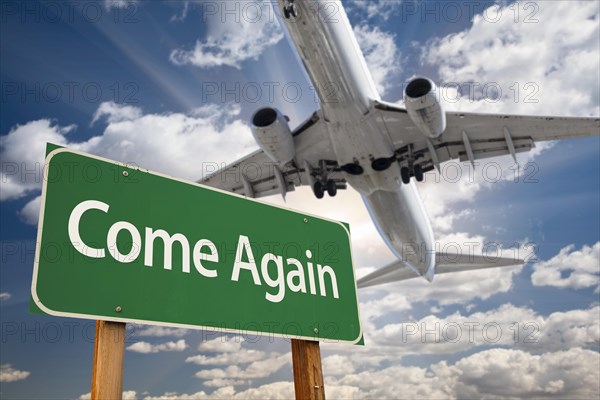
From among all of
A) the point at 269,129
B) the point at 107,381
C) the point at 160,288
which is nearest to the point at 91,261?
the point at 160,288

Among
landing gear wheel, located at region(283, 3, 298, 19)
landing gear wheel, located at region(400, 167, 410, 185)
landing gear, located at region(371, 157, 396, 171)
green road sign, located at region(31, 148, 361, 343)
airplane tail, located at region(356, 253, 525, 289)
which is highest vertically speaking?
landing gear wheel, located at region(283, 3, 298, 19)

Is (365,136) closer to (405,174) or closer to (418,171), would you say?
(405,174)

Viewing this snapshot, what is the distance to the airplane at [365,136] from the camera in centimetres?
1563

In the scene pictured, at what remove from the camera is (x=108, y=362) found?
62.1 inches

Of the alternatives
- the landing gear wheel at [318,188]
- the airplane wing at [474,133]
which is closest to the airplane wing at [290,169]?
the landing gear wheel at [318,188]

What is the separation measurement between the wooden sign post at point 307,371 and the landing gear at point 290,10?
13.8m

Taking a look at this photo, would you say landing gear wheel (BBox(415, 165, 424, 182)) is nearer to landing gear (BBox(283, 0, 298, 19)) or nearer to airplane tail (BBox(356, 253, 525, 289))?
landing gear (BBox(283, 0, 298, 19))

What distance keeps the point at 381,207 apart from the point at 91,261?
18.8 metres

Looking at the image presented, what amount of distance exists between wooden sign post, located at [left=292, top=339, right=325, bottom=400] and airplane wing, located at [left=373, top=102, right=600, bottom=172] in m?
16.0

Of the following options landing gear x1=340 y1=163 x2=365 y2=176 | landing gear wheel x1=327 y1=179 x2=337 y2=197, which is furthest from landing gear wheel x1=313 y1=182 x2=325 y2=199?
landing gear x1=340 y1=163 x2=365 y2=176

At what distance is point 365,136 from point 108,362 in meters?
16.5

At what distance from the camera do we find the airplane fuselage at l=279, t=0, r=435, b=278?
1531cm

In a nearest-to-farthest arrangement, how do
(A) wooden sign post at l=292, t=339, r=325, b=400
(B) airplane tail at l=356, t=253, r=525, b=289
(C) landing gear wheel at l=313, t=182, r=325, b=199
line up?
(A) wooden sign post at l=292, t=339, r=325, b=400 → (C) landing gear wheel at l=313, t=182, r=325, b=199 → (B) airplane tail at l=356, t=253, r=525, b=289

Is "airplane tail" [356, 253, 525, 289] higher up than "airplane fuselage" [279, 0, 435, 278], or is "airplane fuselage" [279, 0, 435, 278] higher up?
"airplane fuselage" [279, 0, 435, 278]
